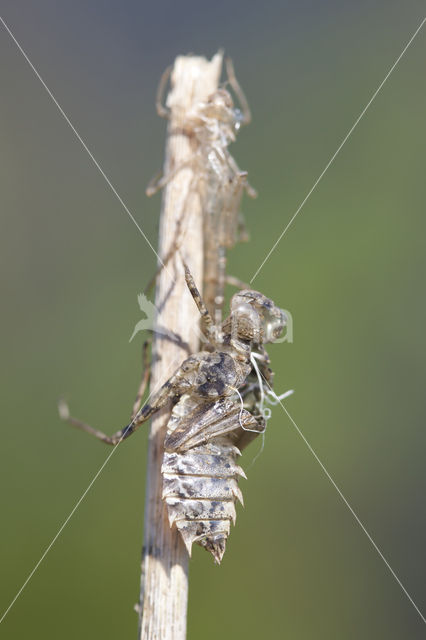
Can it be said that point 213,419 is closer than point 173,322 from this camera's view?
Yes

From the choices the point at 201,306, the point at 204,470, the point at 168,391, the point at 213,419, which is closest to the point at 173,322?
the point at 201,306

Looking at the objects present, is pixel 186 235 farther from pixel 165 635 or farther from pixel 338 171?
pixel 338 171

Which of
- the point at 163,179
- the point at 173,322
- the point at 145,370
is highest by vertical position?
the point at 163,179

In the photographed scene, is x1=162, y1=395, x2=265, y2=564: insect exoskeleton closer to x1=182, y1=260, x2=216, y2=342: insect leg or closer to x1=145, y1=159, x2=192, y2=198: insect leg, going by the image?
x1=182, y1=260, x2=216, y2=342: insect leg

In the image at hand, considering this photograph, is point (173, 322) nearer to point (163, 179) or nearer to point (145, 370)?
point (145, 370)

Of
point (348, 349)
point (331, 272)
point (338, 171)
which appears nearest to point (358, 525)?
point (348, 349)

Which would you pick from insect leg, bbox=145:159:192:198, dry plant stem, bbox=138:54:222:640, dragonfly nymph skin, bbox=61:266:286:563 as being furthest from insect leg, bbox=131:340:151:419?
insect leg, bbox=145:159:192:198

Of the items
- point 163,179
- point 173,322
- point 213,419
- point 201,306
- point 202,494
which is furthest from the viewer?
point 163,179
